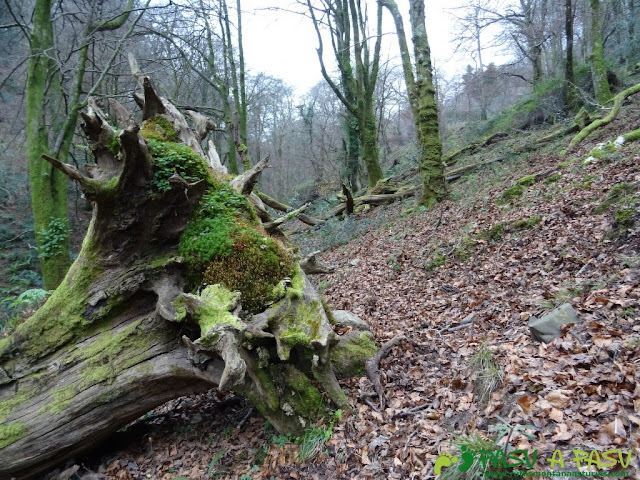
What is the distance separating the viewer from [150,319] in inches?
167

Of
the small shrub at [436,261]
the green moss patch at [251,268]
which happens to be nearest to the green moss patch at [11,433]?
the green moss patch at [251,268]

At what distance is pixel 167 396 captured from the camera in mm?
4141

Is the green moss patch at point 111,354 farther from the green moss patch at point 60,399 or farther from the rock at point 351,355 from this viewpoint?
the rock at point 351,355

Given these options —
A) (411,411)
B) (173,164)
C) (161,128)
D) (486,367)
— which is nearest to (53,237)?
(161,128)

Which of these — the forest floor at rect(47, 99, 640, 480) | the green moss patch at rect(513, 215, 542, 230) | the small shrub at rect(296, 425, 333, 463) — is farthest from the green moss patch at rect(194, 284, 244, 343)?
the green moss patch at rect(513, 215, 542, 230)

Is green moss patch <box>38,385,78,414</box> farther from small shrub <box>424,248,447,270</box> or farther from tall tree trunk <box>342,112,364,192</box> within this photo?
tall tree trunk <box>342,112,364,192</box>

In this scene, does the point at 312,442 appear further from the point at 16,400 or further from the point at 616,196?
the point at 616,196

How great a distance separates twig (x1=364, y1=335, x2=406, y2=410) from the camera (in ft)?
12.2

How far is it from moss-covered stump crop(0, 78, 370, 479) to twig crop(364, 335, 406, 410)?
0.43m

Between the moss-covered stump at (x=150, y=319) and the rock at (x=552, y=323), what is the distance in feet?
6.42

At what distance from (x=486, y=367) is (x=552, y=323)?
83cm

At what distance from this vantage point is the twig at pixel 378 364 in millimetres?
3728

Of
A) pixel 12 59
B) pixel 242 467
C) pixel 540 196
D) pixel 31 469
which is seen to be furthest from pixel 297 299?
pixel 12 59

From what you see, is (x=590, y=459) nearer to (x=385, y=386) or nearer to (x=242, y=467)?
(x=385, y=386)
